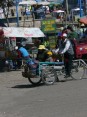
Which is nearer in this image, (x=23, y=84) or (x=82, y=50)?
(x=23, y=84)

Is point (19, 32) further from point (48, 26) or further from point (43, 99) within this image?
point (43, 99)

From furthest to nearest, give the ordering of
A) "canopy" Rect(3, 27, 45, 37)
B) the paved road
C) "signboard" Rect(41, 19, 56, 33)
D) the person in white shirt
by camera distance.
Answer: "signboard" Rect(41, 19, 56, 33), "canopy" Rect(3, 27, 45, 37), the person in white shirt, the paved road

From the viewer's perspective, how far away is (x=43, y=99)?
40.3 ft

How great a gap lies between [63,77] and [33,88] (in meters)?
2.16

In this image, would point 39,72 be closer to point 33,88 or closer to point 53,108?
point 33,88

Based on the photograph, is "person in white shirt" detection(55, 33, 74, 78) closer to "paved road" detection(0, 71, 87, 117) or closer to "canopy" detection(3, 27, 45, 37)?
"paved road" detection(0, 71, 87, 117)

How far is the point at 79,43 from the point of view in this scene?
2269 centimetres

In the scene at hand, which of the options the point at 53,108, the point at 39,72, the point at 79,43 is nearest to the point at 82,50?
the point at 79,43

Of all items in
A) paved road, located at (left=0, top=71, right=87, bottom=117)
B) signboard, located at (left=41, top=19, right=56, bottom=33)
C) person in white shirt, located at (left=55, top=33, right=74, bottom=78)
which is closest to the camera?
paved road, located at (left=0, top=71, right=87, bottom=117)

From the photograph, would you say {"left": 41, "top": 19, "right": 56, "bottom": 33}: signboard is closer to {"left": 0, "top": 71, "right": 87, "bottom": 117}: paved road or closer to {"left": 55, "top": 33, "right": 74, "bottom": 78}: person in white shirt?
{"left": 0, "top": 71, "right": 87, "bottom": 117}: paved road

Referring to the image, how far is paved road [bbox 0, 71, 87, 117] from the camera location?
33.3 feet

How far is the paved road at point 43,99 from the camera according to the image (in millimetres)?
10148

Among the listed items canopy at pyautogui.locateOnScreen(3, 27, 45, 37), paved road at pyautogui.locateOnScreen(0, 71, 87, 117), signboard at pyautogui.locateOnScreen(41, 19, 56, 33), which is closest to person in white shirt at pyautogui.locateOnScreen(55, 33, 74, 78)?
paved road at pyautogui.locateOnScreen(0, 71, 87, 117)

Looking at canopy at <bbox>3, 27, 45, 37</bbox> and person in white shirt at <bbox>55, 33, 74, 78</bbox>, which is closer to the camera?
person in white shirt at <bbox>55, 33, 74, 78</bbox>
